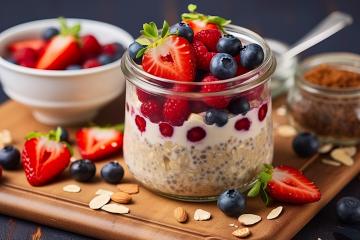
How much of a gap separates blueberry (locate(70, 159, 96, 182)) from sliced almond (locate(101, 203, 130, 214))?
0.13m

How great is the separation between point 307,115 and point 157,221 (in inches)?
23.7

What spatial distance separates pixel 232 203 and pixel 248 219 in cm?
5

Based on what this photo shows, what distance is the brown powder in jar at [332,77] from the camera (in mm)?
2160

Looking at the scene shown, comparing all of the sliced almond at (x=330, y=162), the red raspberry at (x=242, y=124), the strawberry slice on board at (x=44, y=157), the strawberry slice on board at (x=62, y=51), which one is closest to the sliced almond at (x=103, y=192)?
the strawberry slice on board at (x=44, y=157)

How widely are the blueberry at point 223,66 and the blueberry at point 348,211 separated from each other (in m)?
0.40

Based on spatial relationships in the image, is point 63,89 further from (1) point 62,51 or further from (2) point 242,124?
(2) point 242,124

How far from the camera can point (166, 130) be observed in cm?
179

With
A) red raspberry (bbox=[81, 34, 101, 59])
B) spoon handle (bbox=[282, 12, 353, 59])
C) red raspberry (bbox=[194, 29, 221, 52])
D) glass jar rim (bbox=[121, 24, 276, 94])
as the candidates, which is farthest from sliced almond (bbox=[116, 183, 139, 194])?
spoon handle (bbox=[282, 12, 353, 59])

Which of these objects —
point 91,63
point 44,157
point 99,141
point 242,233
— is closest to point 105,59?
point 91,63

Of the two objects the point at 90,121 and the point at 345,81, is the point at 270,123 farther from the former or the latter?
the point at 90,121

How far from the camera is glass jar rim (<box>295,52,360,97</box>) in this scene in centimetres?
212

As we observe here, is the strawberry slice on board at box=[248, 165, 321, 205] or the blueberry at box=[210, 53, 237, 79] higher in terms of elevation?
the blueberry at box=[210, 53, 237, 79]

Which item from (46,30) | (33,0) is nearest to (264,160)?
(46,30)

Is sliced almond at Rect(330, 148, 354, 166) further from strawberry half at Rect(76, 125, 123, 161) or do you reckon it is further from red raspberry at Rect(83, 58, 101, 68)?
red raspberry at Rect(83, 58, 101, 68)
